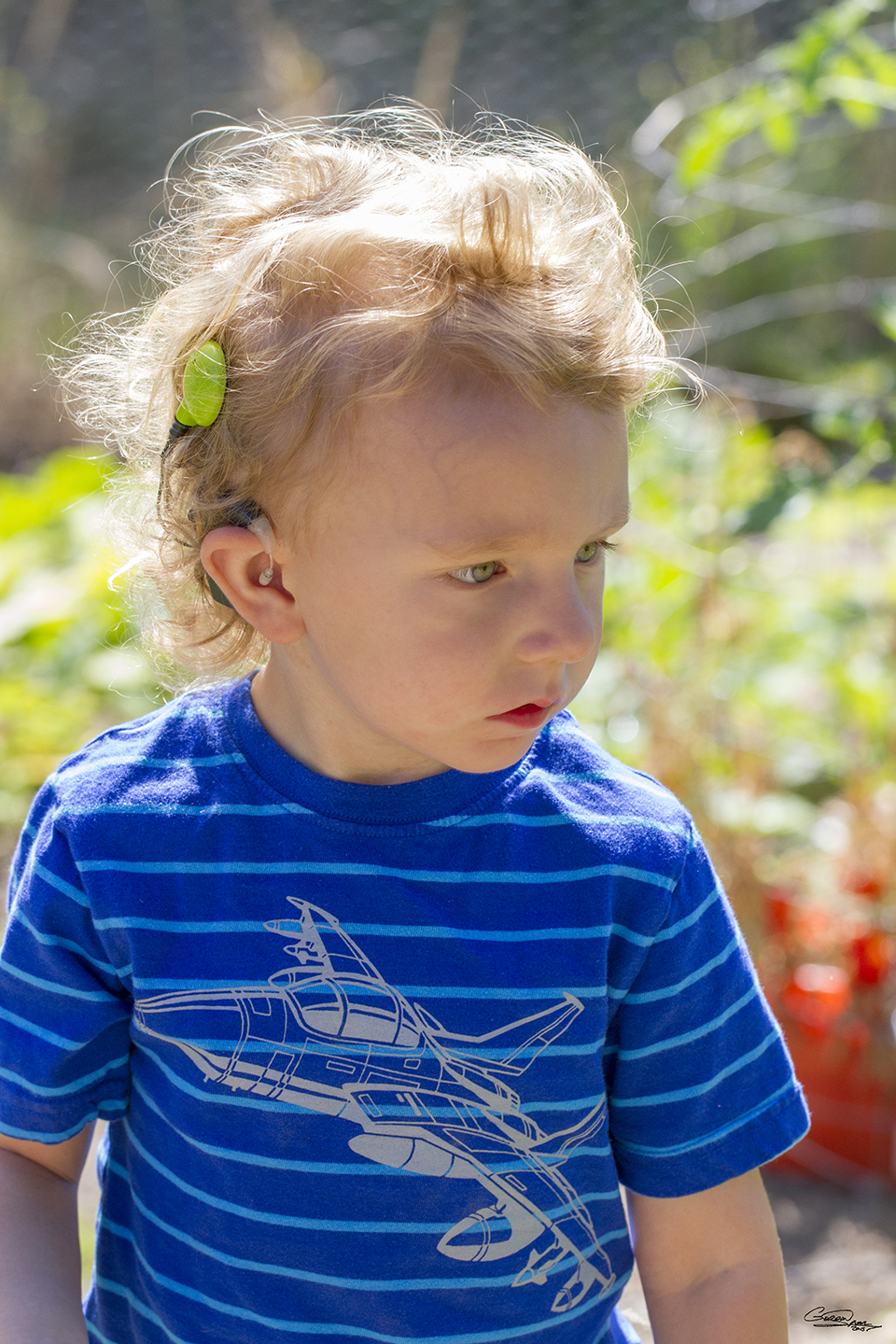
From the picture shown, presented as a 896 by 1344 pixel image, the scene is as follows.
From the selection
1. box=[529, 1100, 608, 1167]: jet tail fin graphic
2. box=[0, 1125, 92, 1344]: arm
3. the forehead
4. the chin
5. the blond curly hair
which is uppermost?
the blond curly hair

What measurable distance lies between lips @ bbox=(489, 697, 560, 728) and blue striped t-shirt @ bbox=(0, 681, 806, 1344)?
0.09 meters

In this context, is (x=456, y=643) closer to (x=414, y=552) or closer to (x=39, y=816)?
(x=414, y=552)

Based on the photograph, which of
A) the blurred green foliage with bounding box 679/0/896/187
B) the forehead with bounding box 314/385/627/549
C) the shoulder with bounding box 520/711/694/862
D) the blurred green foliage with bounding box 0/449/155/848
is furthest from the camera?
the blurred green foliage with bounding box 0/449/155/848

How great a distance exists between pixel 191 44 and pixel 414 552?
23.2 ft

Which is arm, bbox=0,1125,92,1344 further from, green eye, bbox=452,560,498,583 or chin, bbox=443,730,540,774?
green eye, bbox=452,560,498,583

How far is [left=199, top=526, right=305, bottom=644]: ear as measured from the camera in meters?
0.95

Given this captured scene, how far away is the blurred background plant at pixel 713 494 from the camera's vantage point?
1.98 meters

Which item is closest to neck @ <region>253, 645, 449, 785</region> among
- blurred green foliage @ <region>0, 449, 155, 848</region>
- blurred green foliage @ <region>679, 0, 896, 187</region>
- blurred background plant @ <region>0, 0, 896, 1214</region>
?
blurred background plant @ <region>0, 0, 896, 1214</region>

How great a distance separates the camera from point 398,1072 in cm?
90

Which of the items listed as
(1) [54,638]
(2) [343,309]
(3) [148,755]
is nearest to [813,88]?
(2) [343,309]

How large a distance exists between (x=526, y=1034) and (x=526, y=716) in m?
0.24

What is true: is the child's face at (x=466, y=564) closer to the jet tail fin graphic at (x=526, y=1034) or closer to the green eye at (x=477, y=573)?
the green eye at (x=477, y=573)

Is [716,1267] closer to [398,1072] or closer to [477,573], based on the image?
[398,1072]

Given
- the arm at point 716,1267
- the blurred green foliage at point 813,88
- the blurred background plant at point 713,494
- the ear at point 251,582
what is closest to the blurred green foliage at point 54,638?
the blurred background plant at point 713,494
